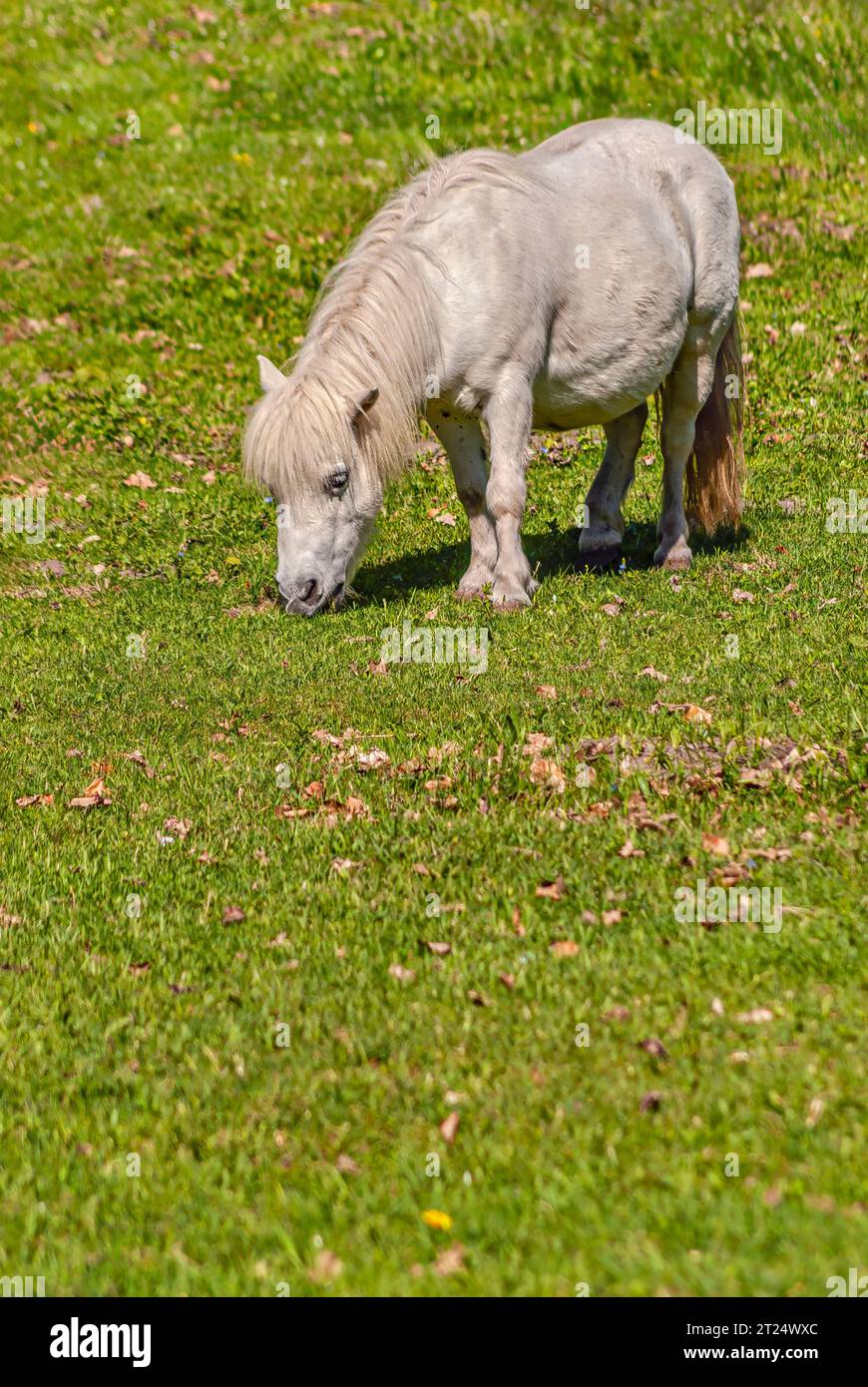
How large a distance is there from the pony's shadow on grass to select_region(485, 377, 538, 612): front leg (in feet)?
2.05

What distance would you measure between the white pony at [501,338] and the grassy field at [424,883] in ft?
2.23

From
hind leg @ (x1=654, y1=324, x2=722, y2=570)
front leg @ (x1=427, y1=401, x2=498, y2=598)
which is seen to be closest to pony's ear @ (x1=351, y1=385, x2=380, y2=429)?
front leg @ (x1=427, y1=401, x2=498, y2=598)

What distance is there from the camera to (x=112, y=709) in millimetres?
8672

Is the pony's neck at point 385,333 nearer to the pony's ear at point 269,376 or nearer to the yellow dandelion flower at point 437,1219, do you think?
the pony's ear at point 269,376

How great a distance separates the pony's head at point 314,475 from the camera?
8.87m

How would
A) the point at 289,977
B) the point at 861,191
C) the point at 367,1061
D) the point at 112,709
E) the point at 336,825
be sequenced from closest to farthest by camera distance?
the point at 367,1061 < the point at 289,977 < the point at 336,825 < the point at 112,709 < the point at 861,191

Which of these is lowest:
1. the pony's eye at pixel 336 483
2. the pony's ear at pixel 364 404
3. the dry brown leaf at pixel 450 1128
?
the dry brown leaf at pixel 450 1128

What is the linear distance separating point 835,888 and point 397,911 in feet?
5.32

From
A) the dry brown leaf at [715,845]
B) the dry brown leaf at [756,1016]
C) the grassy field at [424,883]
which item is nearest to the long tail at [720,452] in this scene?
the grassy field at [424,883]

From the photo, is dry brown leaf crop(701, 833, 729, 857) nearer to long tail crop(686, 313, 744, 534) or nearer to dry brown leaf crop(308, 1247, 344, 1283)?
dry brown leaf crop(308, 1247, 344, 1283)

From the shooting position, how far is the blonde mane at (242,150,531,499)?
349 inches

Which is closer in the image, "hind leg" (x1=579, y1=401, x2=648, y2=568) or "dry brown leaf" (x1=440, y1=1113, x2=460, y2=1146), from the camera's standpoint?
"dry brown leaf" (x1=440, y1=1113, x2=460, y2=1146)

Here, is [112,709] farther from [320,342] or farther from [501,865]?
[501,865]
